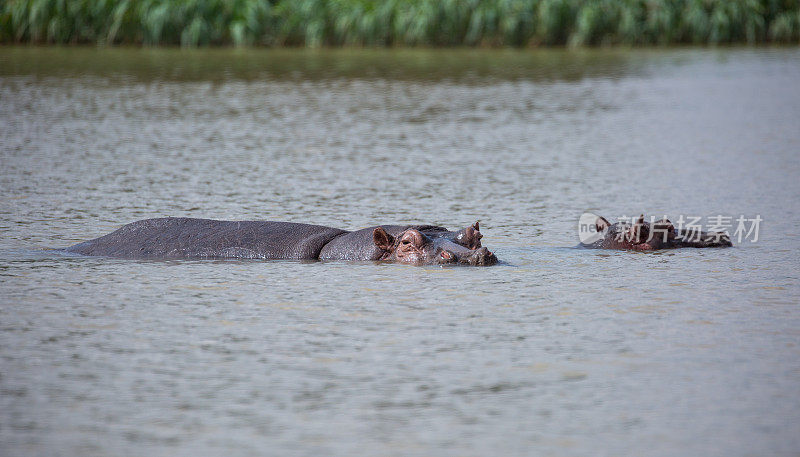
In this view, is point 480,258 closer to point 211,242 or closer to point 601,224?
point 601,224

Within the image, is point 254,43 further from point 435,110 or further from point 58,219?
point 58,219

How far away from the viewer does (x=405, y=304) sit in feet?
21.7

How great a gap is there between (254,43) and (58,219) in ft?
59.4

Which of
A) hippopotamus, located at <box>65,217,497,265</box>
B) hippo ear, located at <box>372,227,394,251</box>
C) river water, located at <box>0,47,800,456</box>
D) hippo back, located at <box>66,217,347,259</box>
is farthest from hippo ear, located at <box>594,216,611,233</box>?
hippo back, located at <box>66,217,347,259</box>

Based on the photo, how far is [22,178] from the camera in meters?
11.4

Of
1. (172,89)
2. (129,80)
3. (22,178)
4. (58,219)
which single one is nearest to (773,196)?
(58,219)

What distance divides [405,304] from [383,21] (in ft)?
66.2

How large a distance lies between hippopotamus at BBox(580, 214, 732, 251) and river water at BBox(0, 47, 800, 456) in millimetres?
151

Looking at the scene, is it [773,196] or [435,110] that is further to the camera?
[435,110]

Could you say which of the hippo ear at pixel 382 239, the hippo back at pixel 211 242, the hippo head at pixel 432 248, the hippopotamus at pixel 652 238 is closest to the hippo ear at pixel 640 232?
the hippopotamus at pixel 652 238

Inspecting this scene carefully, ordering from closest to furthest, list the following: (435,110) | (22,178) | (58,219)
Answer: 1. (58,219)
2. (22,178)
3. (435,110)

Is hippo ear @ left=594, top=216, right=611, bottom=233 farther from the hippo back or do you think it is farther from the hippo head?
the hippo back

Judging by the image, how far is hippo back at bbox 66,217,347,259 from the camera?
25.9 feet

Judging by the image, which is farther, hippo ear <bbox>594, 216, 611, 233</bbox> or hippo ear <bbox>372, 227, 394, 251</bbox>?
hippo ear <bbox>594, 216, 611, 233</bbox>
